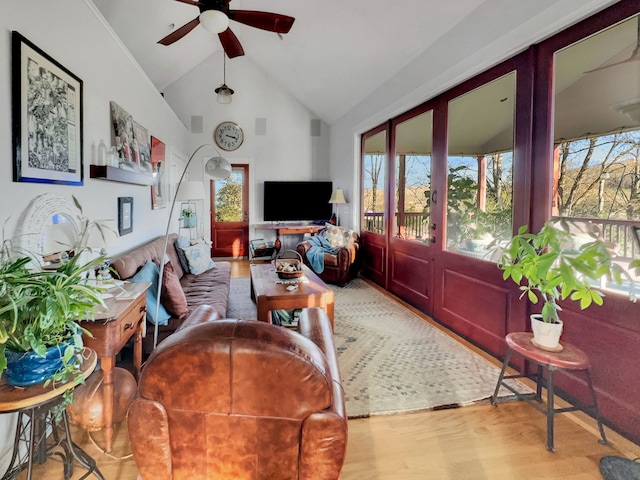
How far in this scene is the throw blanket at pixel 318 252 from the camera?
16.7 ft

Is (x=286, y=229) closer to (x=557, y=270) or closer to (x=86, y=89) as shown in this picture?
(x=86, y=89)

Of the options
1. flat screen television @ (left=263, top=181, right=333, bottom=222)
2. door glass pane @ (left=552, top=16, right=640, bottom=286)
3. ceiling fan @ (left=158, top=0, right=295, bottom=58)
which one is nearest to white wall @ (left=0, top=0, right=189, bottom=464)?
ceiling fan @ (left=158, top=0, right=295, bottom=58)

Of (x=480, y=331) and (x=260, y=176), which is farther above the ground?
(x=260, y=176)

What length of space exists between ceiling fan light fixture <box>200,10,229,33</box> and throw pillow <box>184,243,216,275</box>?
2.43 meters

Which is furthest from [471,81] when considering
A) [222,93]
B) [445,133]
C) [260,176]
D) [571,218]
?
[260,176]

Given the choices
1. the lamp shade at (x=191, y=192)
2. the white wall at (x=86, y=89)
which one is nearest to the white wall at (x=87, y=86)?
the white wall at (x=86, y=89)

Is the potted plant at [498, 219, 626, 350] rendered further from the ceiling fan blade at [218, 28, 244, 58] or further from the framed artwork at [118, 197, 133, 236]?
the framed artwork at [118, 197, 133, 236]

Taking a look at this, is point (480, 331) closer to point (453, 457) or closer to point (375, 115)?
point (453, 457)

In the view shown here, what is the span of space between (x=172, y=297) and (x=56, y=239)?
91 centimetres

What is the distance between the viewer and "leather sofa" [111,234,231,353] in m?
2.39

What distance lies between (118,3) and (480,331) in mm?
4303

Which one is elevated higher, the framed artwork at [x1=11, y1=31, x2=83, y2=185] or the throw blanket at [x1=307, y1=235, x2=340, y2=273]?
the framed artwork at [x1=11, y1=31, x2=83, y2=185]

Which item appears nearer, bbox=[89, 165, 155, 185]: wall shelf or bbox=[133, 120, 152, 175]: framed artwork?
bbox=[89, 165, 155, 185]: wall shelf

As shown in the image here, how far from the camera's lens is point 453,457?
1.71 metres
